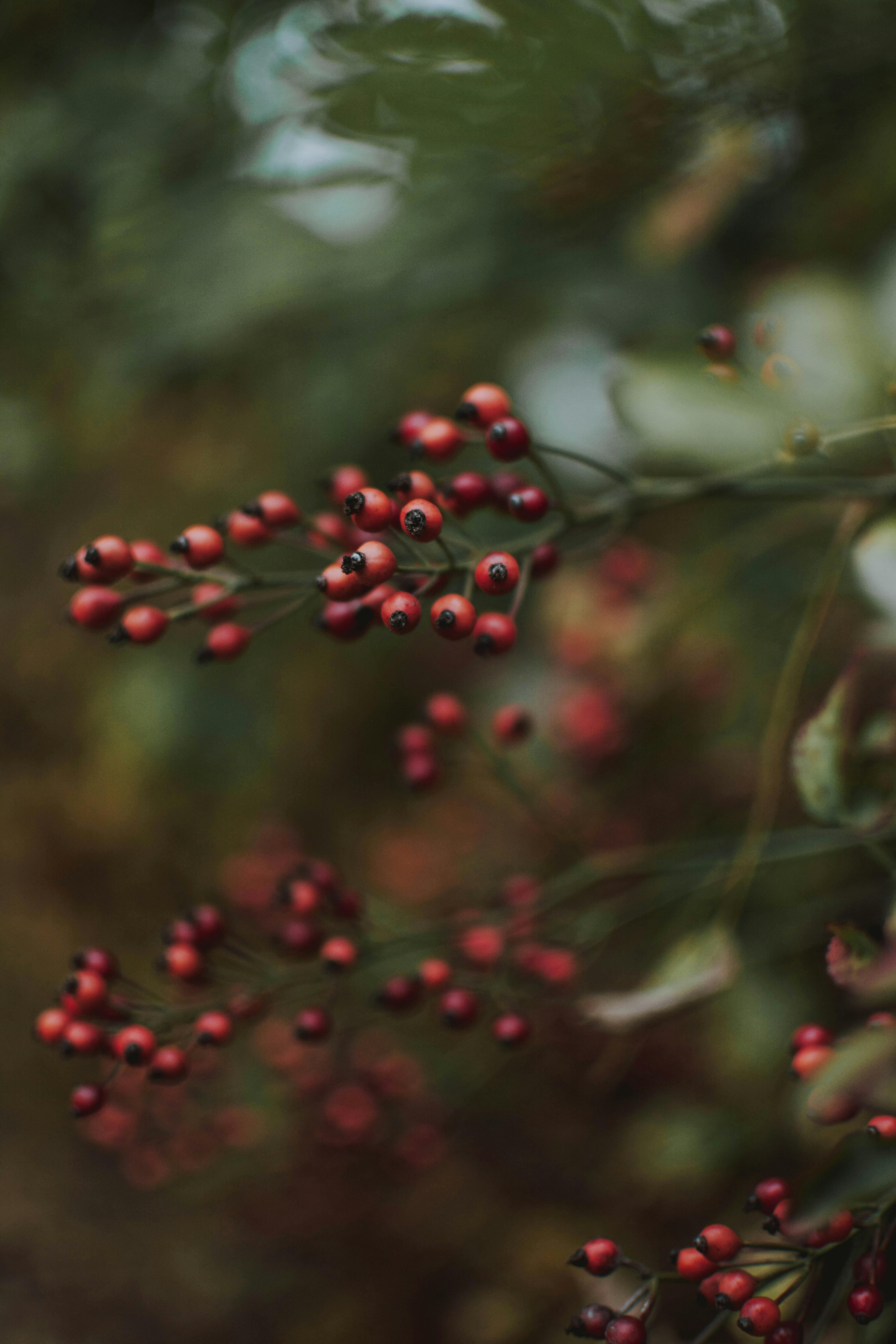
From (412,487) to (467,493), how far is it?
0.10m

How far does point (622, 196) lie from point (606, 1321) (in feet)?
4.52

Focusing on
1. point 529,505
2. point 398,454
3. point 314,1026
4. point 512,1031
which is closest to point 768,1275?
point 512,1031

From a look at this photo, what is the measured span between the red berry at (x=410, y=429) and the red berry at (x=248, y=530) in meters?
0.14

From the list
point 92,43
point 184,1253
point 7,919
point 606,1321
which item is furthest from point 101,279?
point 184,1253

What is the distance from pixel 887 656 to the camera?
731mm

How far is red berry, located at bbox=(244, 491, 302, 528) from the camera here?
76 centimetres

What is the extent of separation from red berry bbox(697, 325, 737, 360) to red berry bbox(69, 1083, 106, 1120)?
33.8 inches

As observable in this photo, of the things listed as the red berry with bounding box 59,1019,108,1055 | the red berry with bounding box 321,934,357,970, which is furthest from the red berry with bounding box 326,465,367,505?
the red berry with bounding box 59,1019,108,1055

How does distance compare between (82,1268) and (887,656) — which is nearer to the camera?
(887,656)

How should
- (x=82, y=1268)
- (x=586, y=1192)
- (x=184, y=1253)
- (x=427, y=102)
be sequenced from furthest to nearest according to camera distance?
(x=82, y=1268), (x=184, y=1253), (x=586, y=1192), (x=427, y=102)

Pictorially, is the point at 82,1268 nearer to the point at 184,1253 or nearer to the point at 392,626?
the point at 184,1253

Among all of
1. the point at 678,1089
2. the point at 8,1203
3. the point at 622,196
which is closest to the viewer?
the point at 622,196

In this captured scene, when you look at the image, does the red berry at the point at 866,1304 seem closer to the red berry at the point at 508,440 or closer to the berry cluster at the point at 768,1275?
the berry cluster at the point at 768,1275

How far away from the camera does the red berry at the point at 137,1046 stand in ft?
2.55
